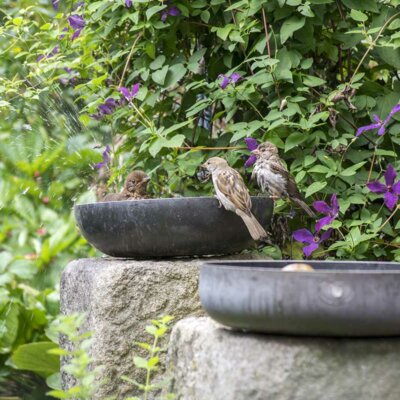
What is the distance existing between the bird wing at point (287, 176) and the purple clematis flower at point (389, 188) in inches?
12.9

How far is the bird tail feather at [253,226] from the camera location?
10.2ft

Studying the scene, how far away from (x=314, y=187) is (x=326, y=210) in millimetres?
114

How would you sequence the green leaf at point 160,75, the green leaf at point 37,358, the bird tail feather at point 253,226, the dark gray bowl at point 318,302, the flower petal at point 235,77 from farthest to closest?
the green leaf at point 37,358, the green leaf at point 160,75, the flower petal at point 235,77, the bird tail feather at point 253,226, the dark gray bowl at point 318,302

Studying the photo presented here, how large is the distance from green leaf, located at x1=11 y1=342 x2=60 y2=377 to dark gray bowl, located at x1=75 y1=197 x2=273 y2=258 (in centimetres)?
139

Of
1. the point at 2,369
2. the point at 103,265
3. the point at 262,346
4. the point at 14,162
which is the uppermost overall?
the point at 262,346

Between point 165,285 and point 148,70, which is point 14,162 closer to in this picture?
point 148,70

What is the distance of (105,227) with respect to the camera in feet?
10.6

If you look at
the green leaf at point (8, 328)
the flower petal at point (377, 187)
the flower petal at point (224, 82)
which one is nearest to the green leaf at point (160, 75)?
the flower petal at point (224, 82)

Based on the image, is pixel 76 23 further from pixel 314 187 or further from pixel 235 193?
pixel 235 193

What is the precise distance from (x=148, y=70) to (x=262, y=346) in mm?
2348

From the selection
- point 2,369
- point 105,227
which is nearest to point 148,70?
point 105,227

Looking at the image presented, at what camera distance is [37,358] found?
4535 millimetres

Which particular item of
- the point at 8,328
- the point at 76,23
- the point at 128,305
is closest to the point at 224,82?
the point at 76,23

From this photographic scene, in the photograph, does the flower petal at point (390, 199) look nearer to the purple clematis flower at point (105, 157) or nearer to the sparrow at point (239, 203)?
the sparrow at point (239, 203)
